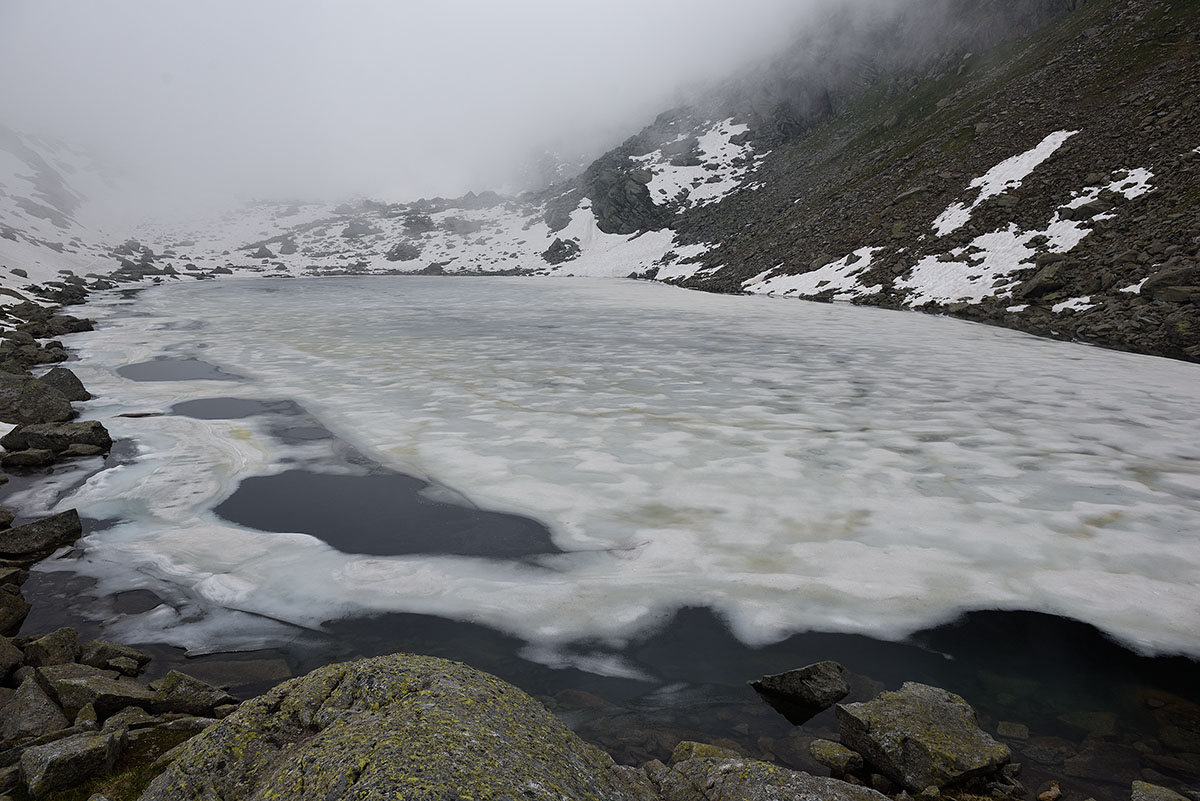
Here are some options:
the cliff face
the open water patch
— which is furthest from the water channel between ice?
the cliff face

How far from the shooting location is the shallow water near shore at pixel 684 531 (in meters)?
4.84

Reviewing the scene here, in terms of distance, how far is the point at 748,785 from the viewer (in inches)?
116

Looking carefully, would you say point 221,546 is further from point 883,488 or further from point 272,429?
point 883,488

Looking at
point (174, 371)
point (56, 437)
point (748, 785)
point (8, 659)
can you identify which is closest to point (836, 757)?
point (748, 785)

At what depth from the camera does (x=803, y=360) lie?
55.4 feet

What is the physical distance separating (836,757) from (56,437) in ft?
37.7

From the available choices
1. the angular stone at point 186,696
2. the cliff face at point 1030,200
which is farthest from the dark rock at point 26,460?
the cliff face at point 1030,200

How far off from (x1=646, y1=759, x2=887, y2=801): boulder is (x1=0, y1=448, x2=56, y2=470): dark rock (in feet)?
33.9

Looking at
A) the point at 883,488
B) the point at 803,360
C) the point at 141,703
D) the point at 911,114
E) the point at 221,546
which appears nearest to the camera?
the point at 141,703

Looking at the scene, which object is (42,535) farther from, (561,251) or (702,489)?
(561,251)

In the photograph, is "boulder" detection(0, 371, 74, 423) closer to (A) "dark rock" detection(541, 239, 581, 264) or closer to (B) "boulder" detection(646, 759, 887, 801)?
(B) "boulder" detection(646, 759, 887, 801)

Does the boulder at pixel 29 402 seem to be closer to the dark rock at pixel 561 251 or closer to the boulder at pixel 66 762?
the boulder at pixel 66 762

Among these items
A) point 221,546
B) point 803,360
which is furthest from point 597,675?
point 803,360

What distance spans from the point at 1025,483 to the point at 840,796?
264 inches
